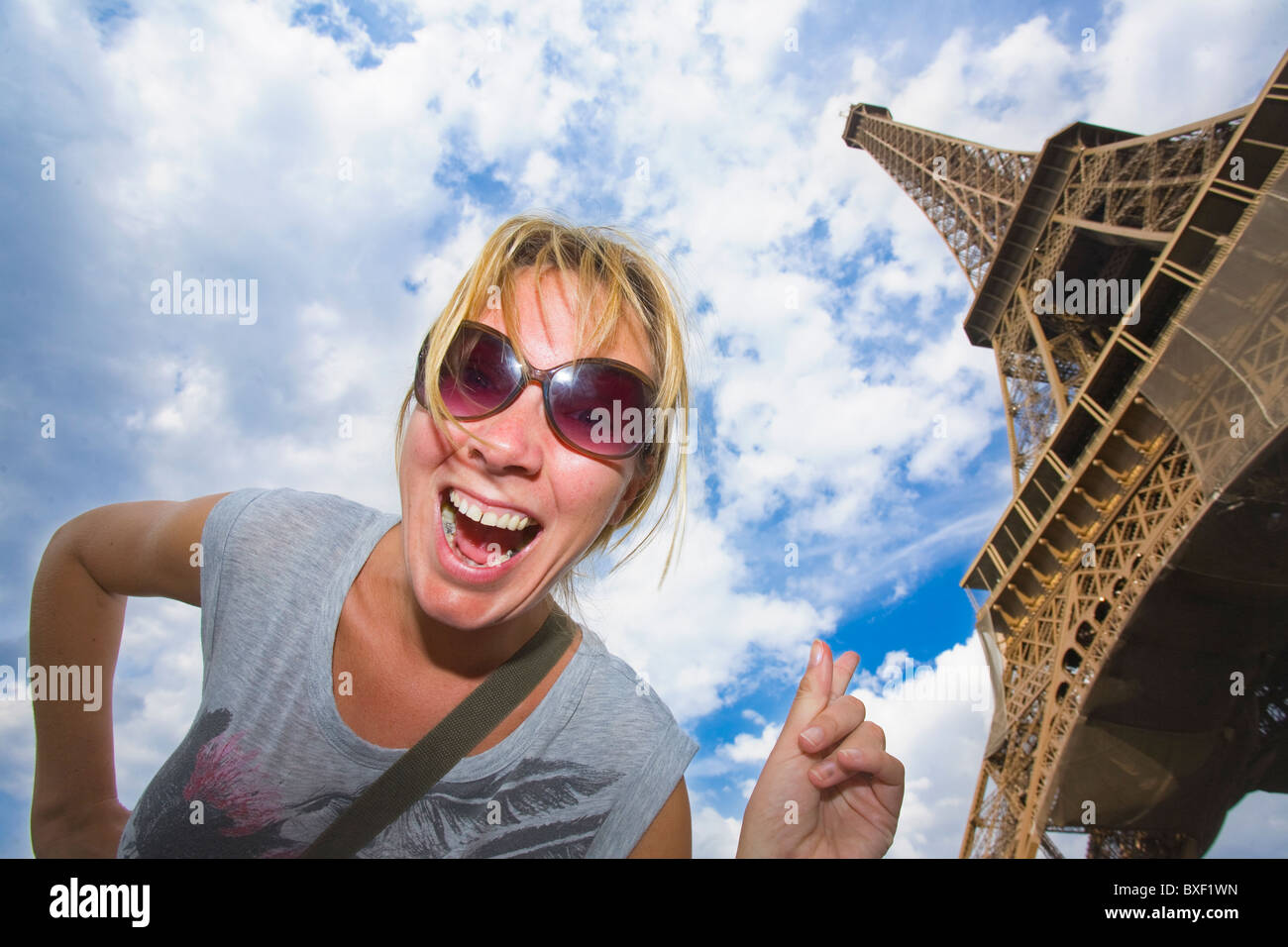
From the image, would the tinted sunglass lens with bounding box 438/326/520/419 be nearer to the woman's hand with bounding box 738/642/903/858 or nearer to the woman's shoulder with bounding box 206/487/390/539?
the woman's shoulder with bounding box 206/487/390/539

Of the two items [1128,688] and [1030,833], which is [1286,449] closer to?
[1128,688]

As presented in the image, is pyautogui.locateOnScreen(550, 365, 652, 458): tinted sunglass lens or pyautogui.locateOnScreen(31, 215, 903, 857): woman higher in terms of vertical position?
pyautogui.locateOnScreen(550, 365, 652, 458): tinted sunglass lens

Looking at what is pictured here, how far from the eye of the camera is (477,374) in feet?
6.28

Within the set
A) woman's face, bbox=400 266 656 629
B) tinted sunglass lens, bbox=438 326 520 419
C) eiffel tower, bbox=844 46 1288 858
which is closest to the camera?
woman's face, bbox=400 266 656 629

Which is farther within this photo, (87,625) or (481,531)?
(87,625)

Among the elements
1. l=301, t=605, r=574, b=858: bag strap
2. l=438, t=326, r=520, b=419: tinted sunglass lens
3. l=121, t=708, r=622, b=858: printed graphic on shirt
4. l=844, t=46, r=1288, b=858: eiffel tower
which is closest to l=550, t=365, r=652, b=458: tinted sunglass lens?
l=438, t=326, r=520, b=419: tinted sunglass lens

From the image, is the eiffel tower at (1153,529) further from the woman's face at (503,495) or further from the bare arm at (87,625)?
the bare arm at (87,625)

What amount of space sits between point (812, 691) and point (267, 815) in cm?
172

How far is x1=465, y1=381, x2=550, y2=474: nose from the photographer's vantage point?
5.75ft

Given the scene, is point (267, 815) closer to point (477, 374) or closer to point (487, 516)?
point (487, 516)

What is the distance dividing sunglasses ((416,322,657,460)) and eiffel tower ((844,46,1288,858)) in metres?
9.40

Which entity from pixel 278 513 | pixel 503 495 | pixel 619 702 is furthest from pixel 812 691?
pixel 278 513
